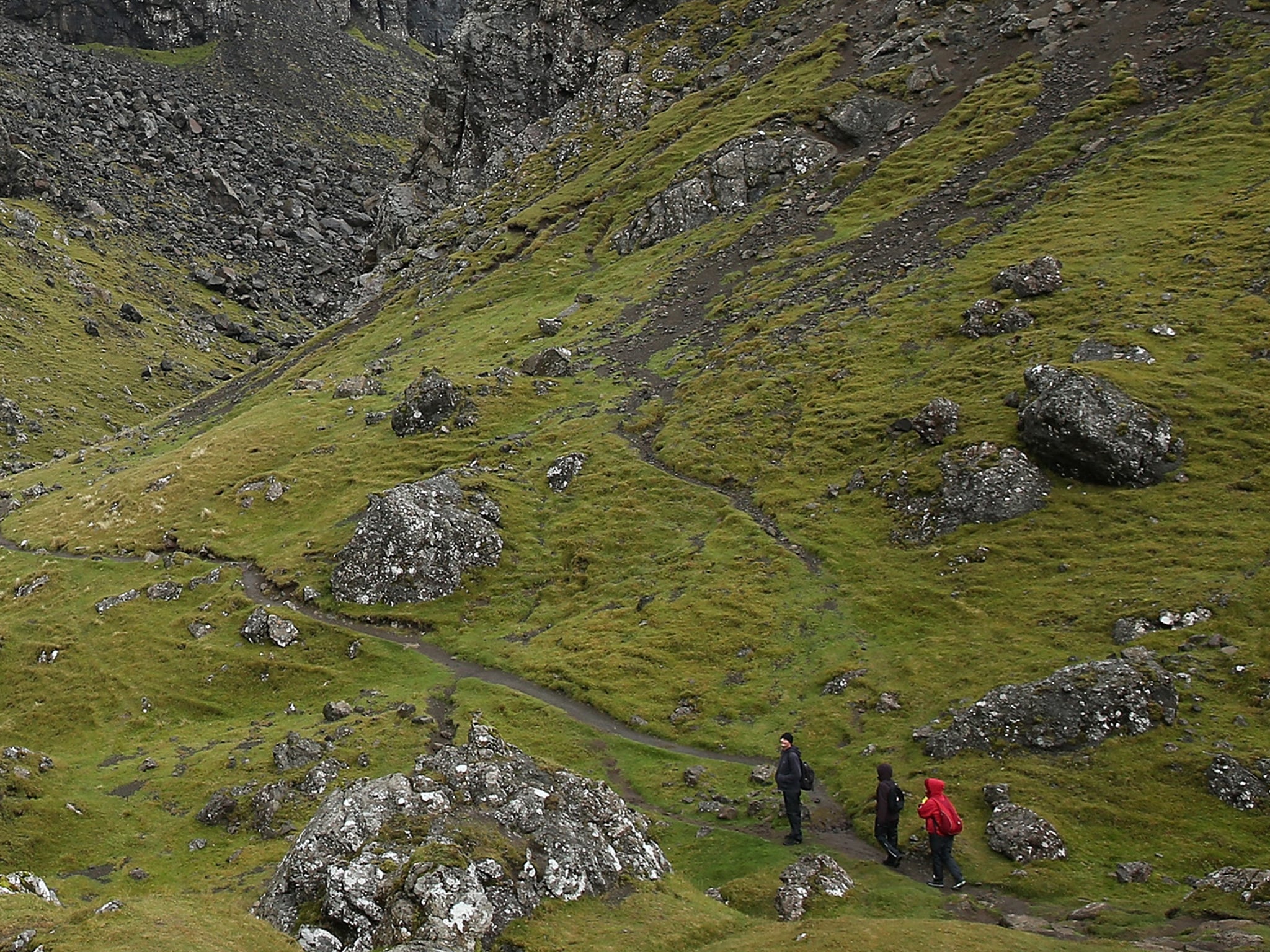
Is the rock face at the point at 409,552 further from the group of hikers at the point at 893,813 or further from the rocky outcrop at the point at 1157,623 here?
the rocky outcrop at the point at 1157,623

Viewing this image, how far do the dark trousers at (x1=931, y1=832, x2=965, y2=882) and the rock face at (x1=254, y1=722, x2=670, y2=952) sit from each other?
7231 millimetres

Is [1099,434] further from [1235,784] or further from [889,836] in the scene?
[889,836]

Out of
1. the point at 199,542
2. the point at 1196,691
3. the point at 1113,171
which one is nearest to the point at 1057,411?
the point at 1196,691

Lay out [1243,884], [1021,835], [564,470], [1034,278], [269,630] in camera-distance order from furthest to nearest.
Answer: [1034,278]
[564,470]
[269,630]
[1021,835]
[1243,884]

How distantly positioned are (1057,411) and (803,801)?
865 inches

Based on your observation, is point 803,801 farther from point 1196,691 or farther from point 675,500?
point 675,500

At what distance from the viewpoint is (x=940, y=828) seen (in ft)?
76.2

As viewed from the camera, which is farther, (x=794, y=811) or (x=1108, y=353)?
(x=1108, y=353)

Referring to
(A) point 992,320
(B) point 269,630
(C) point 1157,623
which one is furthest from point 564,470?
(C) point 1157,623

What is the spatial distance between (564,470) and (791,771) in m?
31.2

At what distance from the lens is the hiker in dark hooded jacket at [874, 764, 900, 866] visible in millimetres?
24391

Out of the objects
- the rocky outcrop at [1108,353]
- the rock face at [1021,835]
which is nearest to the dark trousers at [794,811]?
the rock face at [1021,835]

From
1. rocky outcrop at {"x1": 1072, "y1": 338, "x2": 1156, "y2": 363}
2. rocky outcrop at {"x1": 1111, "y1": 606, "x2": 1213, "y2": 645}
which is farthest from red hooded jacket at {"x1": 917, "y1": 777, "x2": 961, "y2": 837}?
rocky outcrop at {"x1": 1072, "y1": 338, "x2": 1156, "y2": 363}

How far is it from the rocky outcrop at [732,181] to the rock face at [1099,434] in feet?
167
